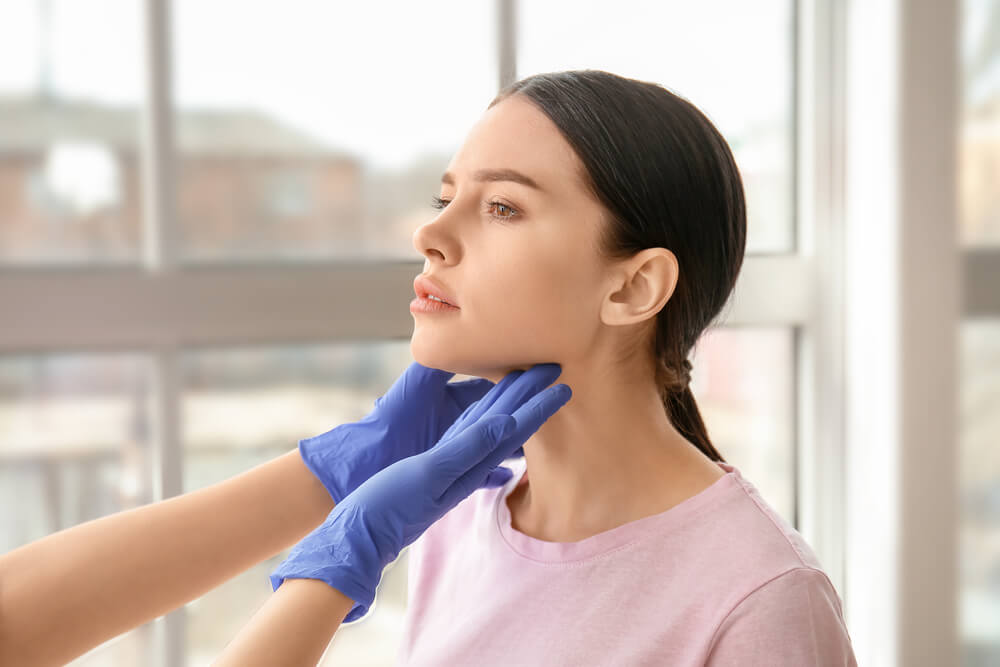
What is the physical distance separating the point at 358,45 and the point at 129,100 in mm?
410

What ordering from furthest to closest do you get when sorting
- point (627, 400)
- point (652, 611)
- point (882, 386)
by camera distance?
point (882, 386)
point (627, 400)
point (652, 611)

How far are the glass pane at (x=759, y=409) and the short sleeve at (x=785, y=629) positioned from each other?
941mm

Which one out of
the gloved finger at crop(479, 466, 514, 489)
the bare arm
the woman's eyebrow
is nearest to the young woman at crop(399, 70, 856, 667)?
the woman's eyebrow

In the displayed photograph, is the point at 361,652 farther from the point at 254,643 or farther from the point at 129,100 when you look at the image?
the point at 129,100

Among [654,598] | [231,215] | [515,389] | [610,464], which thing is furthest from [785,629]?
[231,215]

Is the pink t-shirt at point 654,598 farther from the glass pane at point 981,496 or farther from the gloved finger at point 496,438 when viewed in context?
the glass pane at point 981,496

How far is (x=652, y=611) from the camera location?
0.90 m

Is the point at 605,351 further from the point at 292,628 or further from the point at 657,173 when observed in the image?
the point at 292,628

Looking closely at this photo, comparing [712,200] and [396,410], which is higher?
[712,200]

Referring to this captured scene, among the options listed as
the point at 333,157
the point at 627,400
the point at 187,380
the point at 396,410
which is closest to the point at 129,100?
the point at 333,157

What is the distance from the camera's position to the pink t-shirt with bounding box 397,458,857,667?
84 cm

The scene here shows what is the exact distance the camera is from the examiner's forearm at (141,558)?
0.94m

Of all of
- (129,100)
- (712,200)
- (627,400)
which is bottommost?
(627,400)

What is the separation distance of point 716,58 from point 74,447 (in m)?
1.44
